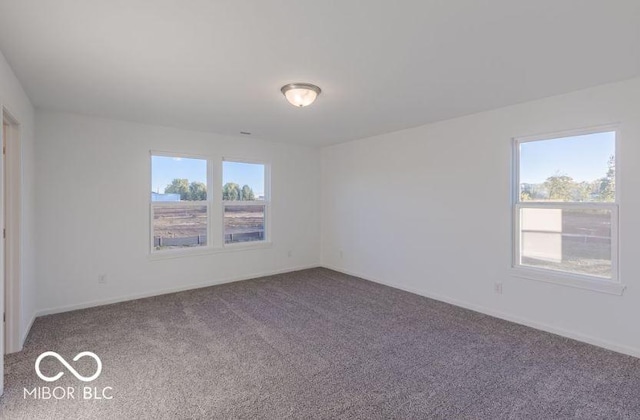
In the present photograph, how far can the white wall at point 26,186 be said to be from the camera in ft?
8.41

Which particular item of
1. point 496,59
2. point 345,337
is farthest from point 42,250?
point 496,59

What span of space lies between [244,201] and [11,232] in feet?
9.67

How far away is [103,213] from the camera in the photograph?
4055 millimetres

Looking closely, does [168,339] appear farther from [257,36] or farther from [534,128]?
[534,128]

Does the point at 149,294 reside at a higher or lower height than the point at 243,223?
lower

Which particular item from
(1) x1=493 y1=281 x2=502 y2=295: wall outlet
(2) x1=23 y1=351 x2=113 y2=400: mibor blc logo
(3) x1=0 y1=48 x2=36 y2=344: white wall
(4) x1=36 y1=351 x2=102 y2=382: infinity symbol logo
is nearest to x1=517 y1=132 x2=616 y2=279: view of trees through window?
(1) x1=493 y1=281 x2=502 y2=295: wall outlet

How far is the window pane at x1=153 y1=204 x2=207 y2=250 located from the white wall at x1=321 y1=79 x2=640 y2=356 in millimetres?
2348

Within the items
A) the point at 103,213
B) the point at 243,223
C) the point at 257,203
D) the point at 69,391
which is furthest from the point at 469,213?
the point at 103,213

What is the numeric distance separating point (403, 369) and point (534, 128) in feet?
8.98

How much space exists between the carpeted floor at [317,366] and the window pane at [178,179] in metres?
1.57

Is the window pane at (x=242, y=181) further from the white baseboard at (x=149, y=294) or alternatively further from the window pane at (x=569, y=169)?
the window pane at (x=569, y=169)

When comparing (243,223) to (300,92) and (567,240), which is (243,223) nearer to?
(300,92)

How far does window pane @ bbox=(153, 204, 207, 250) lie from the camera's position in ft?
14.9

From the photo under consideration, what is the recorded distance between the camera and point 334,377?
240 cm
